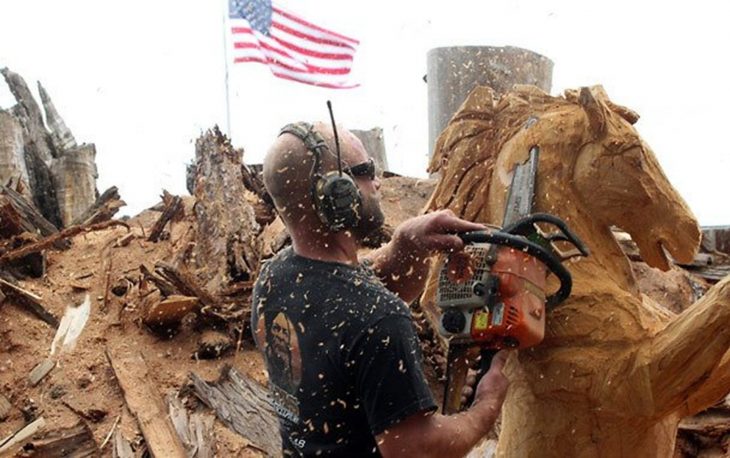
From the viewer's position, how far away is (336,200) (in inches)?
82.2

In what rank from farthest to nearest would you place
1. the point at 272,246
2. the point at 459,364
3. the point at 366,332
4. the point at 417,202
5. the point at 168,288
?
the point at 417,202 < the point at 272,246 < the point at 168,288 < the point at 459,364 < the point at 366,332

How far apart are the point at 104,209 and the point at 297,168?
504 centimetres

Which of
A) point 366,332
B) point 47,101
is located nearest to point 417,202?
point 47,101

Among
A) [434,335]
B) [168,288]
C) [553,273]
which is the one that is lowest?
[434,335]

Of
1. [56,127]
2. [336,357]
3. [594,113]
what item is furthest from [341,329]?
[56,127]

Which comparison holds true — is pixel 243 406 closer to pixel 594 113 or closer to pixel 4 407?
pixel 4 407

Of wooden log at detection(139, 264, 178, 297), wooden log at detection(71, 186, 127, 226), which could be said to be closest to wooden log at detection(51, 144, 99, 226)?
wooden log at detection(71, 186, 127, 226)

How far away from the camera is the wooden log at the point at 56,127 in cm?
855

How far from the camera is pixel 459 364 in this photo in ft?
7.84

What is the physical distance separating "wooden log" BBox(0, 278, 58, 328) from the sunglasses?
381 centimetres

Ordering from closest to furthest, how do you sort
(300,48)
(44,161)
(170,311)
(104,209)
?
(170,311) → (104,209) → (44,161) → (300,48)

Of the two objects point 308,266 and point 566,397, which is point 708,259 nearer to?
point 566,397

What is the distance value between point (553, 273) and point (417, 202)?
521 centimetres

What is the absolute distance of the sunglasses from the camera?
2.22 m
